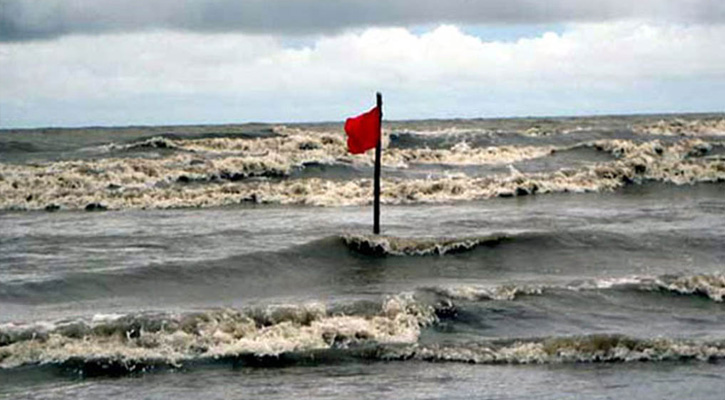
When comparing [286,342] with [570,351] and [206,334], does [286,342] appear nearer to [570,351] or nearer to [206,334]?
[206,334]

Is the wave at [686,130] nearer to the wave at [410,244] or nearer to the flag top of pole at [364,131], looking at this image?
the wave at [410,244]

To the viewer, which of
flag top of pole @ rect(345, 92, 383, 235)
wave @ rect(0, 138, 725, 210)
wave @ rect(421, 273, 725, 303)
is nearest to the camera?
wave @ rect(421, 273, 725, 303)

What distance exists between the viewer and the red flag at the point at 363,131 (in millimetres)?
17922

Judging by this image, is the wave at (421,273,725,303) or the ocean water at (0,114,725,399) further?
the wave at (421,273,725,303)

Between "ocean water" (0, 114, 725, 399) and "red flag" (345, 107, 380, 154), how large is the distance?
1784 millimetres

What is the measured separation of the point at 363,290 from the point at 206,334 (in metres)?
3.55

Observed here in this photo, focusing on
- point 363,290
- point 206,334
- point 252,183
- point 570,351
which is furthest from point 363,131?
point 252,183

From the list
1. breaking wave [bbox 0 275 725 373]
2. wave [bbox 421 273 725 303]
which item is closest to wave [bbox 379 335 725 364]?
breaking wave [bbox 0 275 725 373]

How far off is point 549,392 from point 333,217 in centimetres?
1539

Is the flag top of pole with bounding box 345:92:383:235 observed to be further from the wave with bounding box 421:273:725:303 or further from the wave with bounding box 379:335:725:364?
the wave with bounding box 379:335:725:364

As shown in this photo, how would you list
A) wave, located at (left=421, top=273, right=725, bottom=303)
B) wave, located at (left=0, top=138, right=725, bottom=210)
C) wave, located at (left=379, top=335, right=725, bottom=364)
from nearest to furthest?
1. wave, located at (left=379, top=335, right=725, bottom=364)
2. wave, located at (left=421, top=273, right=725, bottom=303)
3. wave, located at (left=0, top=138, right=725, bottom=210)

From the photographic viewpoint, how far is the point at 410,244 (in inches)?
715

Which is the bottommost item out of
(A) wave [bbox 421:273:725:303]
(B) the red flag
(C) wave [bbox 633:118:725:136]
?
(A) wave [bbox 421:273:725:303]

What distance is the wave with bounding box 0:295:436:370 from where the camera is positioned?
36.5 feet
